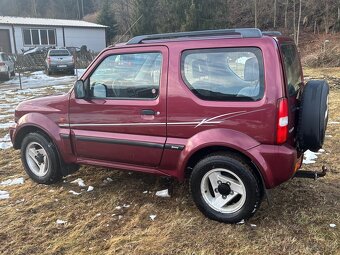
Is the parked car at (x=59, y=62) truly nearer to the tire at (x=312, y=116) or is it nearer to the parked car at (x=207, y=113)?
the parked car at (x=207, y=113)

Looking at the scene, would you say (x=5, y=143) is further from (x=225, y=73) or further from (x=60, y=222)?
(x=225, y=73)

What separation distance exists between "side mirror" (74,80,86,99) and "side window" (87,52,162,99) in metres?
0.09

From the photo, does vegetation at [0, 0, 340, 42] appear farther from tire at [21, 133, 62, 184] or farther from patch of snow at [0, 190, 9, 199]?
patch of snow at [0, 190, 9, 199]

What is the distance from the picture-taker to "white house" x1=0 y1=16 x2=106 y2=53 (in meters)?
33.6

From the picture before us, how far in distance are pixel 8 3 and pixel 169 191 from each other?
248 ft

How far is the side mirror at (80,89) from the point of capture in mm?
4137

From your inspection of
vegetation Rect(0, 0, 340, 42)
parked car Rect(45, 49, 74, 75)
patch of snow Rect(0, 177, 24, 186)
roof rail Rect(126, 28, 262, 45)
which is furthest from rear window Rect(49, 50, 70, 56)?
roof rail Rect(126, 28, 262, 45)

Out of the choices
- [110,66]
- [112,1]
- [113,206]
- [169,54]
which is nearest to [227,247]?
[113,206]

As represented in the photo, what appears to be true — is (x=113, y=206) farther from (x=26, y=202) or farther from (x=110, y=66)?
(x=110, y=66)

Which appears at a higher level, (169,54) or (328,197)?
(169,54)

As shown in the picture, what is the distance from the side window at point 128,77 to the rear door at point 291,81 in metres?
1.22

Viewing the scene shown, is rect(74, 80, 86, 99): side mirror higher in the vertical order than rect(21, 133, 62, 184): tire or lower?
higher

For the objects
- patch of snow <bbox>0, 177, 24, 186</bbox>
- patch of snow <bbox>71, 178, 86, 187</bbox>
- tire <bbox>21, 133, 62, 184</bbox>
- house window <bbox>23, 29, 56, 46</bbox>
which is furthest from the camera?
house window <bbox>23, 29, 56, 46</bbox>

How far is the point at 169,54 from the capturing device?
3711mm
